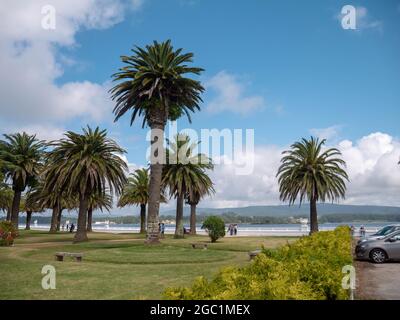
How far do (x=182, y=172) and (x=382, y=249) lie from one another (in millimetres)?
27228

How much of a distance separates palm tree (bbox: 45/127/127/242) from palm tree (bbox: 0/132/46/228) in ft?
28.7

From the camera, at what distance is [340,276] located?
765 centimetres

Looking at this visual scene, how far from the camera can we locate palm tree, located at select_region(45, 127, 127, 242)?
109ft

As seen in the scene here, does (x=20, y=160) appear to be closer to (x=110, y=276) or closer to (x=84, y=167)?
(x=84, y=167)

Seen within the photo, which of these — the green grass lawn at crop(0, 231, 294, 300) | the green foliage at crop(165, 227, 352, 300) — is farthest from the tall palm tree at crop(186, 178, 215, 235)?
the green foliage at crop(165, 227, 352, 300)

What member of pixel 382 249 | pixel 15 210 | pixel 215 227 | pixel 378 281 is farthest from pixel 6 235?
pixel 378 281

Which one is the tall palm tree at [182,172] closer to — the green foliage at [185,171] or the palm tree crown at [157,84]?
the green foliage at [185,171]

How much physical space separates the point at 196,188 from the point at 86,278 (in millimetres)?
30602

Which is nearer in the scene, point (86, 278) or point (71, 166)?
point (86, 278)

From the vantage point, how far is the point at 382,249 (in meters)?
18.5

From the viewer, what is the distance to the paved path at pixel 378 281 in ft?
36.1

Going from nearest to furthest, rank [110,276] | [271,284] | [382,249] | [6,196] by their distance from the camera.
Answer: [271,284] → [110,276] → [382,249] → [6,196]

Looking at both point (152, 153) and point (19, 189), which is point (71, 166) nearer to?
point (152, 153)
